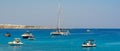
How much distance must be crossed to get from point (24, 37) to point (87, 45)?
33.3 m

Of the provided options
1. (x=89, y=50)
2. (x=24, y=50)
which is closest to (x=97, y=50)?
(x=89, y=50)

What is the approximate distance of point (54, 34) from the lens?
109 meters

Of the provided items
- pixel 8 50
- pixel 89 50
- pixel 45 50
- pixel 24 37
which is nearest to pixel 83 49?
pixel 89 50

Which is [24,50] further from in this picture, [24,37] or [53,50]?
[24,37]

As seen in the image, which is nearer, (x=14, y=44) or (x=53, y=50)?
(x=53, y=50)

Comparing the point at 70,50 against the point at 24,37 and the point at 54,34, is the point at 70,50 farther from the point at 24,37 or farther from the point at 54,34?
the point at 54,34

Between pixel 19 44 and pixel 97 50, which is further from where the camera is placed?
pixel 19 44

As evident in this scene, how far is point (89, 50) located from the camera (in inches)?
2447

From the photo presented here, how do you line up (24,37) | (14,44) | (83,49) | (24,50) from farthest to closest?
(24,37) < (14,44) < (83,49) < (24,50)

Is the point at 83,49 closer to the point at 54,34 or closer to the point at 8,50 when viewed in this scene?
the point at 8,50

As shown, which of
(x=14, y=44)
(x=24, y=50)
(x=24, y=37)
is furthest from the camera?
(x=24, y=37)

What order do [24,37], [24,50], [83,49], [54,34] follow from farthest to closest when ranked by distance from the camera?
[54,34], [24,37], [83,49], [24,50]

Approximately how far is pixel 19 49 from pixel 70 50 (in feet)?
26.1

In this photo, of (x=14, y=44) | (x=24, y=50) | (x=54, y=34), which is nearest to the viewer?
(x=24, y=50)
